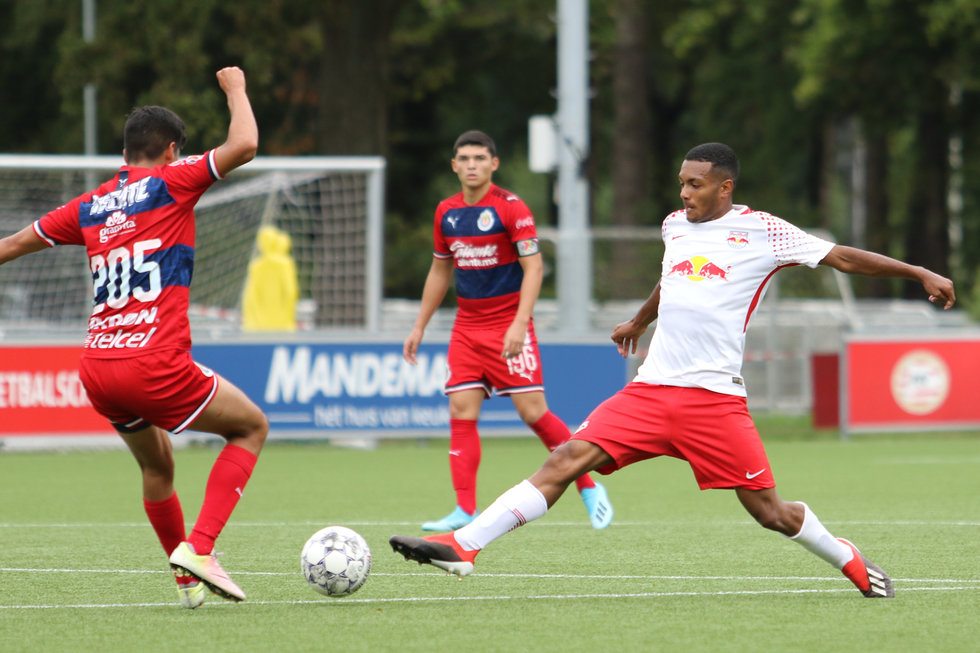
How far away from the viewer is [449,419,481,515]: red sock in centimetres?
905

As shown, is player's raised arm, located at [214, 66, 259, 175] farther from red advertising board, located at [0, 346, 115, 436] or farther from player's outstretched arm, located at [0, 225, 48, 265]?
red advertising board, located at [0, 346, 115, 436]

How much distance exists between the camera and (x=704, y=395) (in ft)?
20.8

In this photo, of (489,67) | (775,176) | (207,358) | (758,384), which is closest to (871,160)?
(775,176)

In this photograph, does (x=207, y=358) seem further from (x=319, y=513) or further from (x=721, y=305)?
(x=721, y=305)

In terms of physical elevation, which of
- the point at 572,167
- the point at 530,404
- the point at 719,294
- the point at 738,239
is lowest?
the point at 530,404

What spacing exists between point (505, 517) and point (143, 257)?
5.99ft

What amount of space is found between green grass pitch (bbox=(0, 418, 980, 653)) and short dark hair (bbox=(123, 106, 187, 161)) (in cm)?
191

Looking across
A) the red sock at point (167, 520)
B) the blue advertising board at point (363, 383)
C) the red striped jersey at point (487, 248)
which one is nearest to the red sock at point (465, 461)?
the red striped jersey at point (487, 248)

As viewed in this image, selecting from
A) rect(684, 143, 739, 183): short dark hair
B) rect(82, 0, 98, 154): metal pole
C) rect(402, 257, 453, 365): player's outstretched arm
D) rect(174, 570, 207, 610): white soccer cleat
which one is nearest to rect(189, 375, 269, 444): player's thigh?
rect(174, 570, 207, 610): white soccer cleat

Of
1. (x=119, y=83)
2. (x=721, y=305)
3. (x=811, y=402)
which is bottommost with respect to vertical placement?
(x=811, y=402)

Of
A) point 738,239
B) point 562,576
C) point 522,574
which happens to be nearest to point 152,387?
point 522,574

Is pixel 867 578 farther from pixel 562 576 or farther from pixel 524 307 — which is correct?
pixel 524 307

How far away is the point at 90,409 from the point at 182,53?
989 centimetres

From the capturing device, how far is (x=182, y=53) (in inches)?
931
